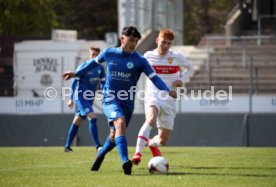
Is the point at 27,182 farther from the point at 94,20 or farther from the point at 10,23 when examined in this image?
the point at 94,20

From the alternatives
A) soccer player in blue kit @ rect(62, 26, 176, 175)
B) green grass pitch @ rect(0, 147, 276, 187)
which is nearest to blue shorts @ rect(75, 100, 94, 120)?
green grass pitch @ rect(0, 147, 276, 187)

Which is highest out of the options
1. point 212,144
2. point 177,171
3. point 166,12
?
point 166,12

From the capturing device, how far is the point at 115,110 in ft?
38.3

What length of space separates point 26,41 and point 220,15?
1184 inches

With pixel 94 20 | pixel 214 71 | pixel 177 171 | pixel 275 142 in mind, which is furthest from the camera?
pixel 94 20

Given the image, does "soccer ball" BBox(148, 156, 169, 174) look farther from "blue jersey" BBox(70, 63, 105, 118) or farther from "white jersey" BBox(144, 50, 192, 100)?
"blue jersey" BBox(70, 63, 105, 118)

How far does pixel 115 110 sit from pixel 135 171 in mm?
1171

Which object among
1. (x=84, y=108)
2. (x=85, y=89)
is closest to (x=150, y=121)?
(x=84, y=108)

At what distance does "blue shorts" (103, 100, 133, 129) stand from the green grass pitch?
838 mm

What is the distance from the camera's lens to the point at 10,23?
4131 cm

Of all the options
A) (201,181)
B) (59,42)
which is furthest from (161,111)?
(59,42)

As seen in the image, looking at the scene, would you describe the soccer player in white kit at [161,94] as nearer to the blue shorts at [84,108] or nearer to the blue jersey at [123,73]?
A: the blue jersey at [123,73]

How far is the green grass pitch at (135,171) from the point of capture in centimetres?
1058

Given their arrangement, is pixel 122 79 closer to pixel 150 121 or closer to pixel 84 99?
pixel 150 121
